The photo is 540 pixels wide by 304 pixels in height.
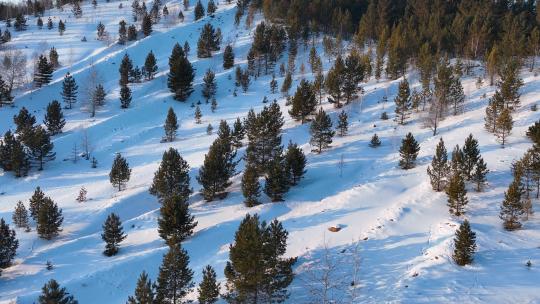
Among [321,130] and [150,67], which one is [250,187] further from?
[150,67]

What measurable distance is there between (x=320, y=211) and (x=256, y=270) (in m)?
13.2

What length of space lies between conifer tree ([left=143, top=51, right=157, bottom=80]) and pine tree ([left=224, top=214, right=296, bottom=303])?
174 feet

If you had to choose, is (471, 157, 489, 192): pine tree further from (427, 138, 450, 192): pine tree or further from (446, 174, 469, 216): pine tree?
(446, 174, 469, 216): pine tree

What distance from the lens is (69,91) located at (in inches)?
2438

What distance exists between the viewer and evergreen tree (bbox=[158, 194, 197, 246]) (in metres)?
30.7

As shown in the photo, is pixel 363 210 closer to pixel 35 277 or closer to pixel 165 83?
pixel 35 277

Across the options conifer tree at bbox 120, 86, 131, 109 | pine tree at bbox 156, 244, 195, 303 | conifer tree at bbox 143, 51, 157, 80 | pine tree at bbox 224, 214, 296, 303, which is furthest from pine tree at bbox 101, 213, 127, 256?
conifer tree at bbox 143, 51, 157, 80

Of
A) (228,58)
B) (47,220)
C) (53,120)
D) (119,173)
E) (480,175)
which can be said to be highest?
(228,58)

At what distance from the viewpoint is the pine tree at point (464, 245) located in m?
24.1

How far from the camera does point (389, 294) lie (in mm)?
22844

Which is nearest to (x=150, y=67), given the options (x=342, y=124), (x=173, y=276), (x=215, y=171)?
(x=342, y=124)

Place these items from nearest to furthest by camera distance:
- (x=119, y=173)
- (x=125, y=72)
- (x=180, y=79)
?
(x=119, y=173) < (x=180, y=79) < (x=125, y=72)

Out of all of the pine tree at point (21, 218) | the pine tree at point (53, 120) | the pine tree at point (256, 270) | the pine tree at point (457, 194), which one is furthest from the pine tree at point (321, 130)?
the pine tree at point (53, 120)

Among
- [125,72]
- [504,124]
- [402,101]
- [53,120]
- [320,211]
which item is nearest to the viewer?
[320,211]
